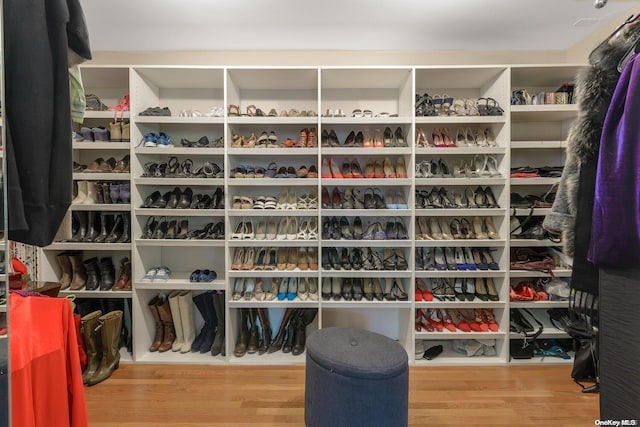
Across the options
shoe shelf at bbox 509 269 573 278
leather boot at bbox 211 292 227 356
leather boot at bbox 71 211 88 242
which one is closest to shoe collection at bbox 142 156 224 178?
leather boot at bbox 71 211 88 242

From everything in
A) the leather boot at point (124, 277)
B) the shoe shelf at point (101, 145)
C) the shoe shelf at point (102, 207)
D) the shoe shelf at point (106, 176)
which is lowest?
the leather boot at point (124, 277)

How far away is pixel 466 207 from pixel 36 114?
250 centimetres

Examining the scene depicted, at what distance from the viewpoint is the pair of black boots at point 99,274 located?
2570 millimetres

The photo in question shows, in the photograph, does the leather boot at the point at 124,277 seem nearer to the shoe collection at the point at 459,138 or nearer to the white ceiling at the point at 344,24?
the white ceiling at the point at 344,24

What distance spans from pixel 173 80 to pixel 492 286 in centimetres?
306

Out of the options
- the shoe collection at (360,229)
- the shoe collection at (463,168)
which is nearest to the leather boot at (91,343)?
the shoe collection at (360,229)

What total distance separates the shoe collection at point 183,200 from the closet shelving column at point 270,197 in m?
0.14

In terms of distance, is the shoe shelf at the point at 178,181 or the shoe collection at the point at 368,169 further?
the shoe collection at the point at 368,169

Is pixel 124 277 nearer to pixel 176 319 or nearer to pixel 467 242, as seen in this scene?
pixel 176 319

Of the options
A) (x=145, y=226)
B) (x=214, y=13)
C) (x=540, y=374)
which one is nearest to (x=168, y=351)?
(x=145, y=226)

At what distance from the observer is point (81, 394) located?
1.34 meters

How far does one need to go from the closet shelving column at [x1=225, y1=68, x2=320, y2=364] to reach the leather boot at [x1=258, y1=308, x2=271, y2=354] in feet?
0.16

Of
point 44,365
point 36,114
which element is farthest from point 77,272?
point 36,114

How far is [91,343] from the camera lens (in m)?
2.27
